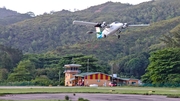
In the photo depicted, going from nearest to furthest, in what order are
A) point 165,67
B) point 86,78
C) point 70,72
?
point 165,67, point 86,78, point 70,72

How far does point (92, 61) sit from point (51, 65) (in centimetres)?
1875

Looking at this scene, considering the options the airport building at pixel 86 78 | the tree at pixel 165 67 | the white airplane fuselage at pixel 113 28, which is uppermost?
the white airplane fuselage at pixel 113 28

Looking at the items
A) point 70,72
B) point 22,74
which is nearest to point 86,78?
point 70,72

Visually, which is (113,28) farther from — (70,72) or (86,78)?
(70,72)

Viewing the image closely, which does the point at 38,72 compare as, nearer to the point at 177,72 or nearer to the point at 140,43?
the point at 177,72

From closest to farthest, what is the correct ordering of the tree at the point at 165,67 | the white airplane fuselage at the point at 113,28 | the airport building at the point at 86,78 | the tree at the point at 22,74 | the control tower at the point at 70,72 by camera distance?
the white airplane fuselage at the point at 113,28, the tree at the point at 165,67, the airport building at the point at 86,78, the control tower at the point at 70,72, the tree at the point at 22,74

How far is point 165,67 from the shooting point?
95.1 m

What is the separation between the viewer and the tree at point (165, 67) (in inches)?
3695

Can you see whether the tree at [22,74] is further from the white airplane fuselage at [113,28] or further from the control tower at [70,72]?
the white airplane fuselage at [113,28]

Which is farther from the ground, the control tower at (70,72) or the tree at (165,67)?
the tree at (165,67)

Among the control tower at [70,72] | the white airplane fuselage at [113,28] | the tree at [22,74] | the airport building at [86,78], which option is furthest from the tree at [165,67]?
the white airplane fuselage at [113,28]

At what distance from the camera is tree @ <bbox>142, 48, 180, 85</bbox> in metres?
93.9

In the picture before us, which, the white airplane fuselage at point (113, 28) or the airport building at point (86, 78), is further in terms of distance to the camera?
the airport building at point (86, 78)

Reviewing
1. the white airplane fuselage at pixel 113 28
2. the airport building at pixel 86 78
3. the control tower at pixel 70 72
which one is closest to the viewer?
the white airplane fuselage at pixel 113 28
